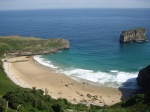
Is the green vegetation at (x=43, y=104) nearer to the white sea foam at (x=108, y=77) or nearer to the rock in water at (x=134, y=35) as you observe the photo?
the white sea foam at (x=108, y=77)

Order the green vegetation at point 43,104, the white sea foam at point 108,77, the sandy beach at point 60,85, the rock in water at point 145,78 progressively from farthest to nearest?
the white sea foam at point 108,77
the rock in water at point 145,78
the sandy beach at point 60,85
the green vegetation at point 43,104

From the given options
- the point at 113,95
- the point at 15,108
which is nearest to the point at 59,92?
the point at 113,95

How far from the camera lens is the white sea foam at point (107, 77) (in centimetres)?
7818

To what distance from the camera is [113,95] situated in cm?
7031

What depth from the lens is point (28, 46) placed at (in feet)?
402

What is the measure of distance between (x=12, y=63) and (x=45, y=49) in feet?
69.1

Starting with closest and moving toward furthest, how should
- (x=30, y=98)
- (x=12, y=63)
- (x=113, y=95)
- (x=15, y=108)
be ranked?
(x=15, y=108)
(x=30, y=98)
(x=113, y=95)
(x=12, y=63)

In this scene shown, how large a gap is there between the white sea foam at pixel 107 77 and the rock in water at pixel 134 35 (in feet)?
186

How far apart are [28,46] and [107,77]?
50966 mm

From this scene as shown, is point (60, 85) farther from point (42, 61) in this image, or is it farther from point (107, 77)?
point (42, 61)

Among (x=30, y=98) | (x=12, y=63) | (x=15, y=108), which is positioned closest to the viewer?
(x=15, y=108)

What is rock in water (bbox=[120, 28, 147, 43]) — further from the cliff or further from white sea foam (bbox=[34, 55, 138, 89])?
white sea foam (bbox=[34, 55, 138, 89])

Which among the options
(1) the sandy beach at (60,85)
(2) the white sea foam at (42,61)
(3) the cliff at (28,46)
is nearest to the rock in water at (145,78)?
(1) the sandy beach at (60,85)

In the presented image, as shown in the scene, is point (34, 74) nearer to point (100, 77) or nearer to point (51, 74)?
point (51, 74)
